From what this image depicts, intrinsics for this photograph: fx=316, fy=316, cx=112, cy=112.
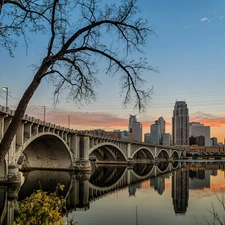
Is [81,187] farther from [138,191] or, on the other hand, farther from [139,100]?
[139,100]

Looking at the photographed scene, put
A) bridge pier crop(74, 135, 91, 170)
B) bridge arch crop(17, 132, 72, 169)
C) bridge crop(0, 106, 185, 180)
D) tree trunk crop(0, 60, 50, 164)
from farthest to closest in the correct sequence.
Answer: bridge pier crop(74, 135, 91, 170) → bridge arch crop(17, 132, 72, 169) → bridge crop(0, 106, 185, 180) → tree trunk crop(0, 60, 50, 164)

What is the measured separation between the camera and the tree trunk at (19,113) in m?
8.06

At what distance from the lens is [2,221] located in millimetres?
24031

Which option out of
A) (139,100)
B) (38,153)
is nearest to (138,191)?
(38,153)

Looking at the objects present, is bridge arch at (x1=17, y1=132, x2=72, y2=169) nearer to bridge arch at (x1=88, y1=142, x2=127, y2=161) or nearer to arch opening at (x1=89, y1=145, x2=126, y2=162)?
bridge arch at (x1=88, y1=142, x2=127, y2=161)

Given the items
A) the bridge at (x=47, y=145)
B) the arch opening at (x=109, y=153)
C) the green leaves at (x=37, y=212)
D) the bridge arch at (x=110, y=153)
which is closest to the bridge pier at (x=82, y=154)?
the bridge at (x=47, y=145)

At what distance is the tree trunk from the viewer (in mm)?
8062

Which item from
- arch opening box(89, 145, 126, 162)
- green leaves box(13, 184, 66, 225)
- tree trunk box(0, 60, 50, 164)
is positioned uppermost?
tree trunk box(0, 60, 50, 164)

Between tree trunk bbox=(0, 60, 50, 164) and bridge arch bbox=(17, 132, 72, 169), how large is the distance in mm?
54483

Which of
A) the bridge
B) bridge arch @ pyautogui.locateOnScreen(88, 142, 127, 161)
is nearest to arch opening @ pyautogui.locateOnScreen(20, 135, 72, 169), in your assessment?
the bridge

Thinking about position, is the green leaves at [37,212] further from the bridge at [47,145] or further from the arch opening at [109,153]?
the arch opening at [109,153]

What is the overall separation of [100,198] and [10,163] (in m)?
12.2

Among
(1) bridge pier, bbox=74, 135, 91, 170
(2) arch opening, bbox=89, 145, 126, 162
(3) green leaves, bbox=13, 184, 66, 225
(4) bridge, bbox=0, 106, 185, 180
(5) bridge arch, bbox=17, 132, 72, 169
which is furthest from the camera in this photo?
(2) arch opening, bbox=89, 145, 126, 162

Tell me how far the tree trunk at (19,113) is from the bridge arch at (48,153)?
179 ft
